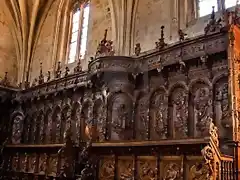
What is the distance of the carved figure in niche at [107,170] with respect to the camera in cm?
955

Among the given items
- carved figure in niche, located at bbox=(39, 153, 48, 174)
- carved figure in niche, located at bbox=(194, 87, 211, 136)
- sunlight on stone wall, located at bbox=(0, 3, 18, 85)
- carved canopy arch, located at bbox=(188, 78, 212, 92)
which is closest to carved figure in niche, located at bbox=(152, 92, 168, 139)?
carved canopy arch, located at bbox=(188, 78, 212, 92)

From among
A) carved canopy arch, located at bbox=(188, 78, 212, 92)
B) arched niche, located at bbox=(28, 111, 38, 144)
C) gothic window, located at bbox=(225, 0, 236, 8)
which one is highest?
gothic window, located at bbox=(225, 0, 236, 8)

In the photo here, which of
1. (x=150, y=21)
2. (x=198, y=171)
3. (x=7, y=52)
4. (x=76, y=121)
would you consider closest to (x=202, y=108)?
(x=198, y=171)

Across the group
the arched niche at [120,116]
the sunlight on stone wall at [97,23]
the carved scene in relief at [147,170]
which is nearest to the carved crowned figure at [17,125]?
the sunlight on stone wall at [97,23]

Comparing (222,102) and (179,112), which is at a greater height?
(222,102)

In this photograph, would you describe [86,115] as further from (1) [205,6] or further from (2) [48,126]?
(1) [205,6]

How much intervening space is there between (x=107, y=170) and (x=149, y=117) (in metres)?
2.52

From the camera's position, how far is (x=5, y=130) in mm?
17453

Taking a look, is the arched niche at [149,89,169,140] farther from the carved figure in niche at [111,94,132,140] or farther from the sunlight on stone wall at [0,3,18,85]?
the sunlight on stone wall at [0,3,18,85]

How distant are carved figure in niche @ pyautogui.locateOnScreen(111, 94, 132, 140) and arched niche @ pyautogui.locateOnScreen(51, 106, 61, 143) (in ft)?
13.0

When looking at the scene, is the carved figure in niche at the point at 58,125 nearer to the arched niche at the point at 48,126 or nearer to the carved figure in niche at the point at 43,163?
the arched niche at the point at 48,126

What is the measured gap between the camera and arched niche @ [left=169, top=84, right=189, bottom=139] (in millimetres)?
10297

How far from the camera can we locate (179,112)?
34.6 feet

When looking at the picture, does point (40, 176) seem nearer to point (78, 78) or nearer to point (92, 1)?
point (78, 78)
